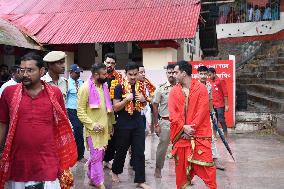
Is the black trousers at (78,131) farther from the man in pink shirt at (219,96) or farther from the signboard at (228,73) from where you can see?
the signboard at (228,73)

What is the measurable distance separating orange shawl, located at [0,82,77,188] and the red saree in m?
1.55

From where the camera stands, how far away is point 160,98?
6.91 meters

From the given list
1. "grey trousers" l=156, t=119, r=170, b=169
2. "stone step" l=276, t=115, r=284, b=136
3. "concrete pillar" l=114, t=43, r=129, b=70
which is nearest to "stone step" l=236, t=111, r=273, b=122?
"stone step" l=276, t=115, r=284, b=136

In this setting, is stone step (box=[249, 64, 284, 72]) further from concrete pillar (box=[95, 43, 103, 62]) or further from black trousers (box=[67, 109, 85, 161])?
black trousers (box=[67, 109, 85, 161])

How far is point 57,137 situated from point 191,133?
171 centimetres

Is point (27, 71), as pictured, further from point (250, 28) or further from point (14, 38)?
point (250, 28)

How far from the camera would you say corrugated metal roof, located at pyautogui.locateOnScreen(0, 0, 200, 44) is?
14.0m

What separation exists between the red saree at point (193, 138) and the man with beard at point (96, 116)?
1.37m

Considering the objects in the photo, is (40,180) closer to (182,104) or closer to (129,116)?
(182,104)

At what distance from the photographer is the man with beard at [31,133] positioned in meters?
3.49

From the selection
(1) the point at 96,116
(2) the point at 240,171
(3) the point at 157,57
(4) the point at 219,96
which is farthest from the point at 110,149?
(3) the point at 157,57

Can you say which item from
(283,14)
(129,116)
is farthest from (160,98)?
(283,14)

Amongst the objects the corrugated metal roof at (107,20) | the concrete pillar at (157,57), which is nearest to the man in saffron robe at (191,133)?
the corrugated metal roof at (107,20)

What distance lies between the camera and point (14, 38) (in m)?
12.5
